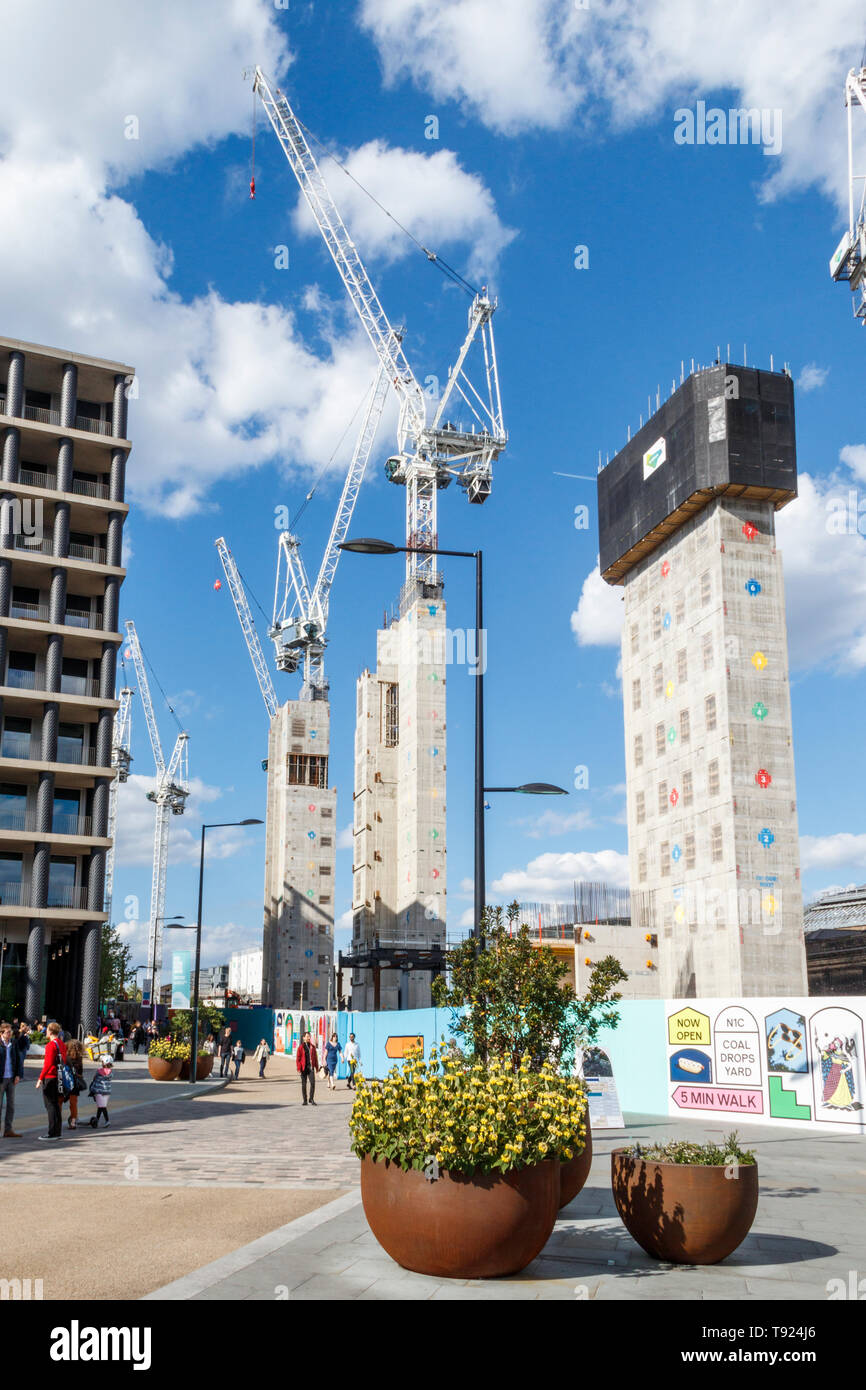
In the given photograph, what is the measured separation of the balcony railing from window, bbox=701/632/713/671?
31.6 m

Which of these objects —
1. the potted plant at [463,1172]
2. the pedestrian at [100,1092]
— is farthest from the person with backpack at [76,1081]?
the potted plant at [463,1172]

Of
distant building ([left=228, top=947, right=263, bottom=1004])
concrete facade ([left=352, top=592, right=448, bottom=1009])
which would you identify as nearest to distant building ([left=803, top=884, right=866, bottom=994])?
concrete facade ([left=352, top=592, right=448, bottom=1009])

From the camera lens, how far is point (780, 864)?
5497cm

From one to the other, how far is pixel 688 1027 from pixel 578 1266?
16.9 m

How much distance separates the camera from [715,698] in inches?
2264

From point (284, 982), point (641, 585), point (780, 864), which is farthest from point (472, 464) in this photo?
point (780, 864)

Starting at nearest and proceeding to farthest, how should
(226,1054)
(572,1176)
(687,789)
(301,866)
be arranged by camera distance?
1. (572,1176)
2. (226,1054)
3. (687,789)
4. (301,866)

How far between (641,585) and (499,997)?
5801cm

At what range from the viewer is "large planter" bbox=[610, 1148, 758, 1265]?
9125 mm

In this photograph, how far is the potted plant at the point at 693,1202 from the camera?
912 centimetres

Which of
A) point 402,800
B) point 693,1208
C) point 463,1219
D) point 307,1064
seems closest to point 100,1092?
Result: point 307,1064

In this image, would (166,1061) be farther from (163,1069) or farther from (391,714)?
(391,714)

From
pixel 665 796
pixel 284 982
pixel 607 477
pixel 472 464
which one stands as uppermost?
pixel 472 464
